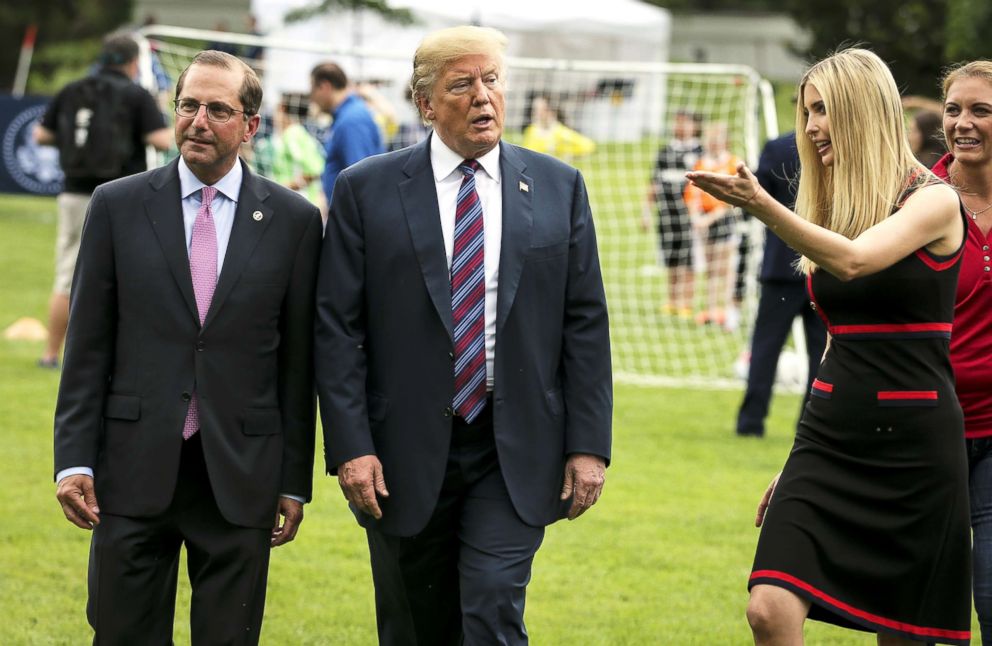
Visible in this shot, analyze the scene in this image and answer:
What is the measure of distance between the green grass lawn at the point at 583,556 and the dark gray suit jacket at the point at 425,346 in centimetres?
186

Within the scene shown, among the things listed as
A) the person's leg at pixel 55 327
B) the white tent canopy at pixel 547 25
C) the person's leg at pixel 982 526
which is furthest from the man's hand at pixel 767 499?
the white tent canopy at pixel 547 25

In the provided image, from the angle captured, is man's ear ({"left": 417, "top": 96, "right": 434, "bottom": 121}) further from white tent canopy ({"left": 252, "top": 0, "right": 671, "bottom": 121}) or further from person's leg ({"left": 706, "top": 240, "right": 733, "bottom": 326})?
white tent canopy ({"left": 252, "top": 0, "right": 671, "bottom": 121})

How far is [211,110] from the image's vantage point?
14.0 ft

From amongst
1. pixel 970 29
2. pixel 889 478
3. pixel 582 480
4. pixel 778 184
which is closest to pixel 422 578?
pixel 582 480

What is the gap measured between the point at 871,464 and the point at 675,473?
17.4ft

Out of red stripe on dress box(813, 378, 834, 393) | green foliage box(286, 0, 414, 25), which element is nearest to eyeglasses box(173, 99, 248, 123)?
red stripe on dress box(813, 378, 834, 393)

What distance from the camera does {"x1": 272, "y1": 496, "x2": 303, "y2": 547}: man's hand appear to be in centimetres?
434

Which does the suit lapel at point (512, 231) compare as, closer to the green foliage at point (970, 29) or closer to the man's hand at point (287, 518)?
the man's hand at point (287, 518)

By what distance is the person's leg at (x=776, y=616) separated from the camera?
4.07 metres

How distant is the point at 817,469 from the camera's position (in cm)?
426

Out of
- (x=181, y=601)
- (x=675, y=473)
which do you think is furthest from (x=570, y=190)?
(x=675, y=473)

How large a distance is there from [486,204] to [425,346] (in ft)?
1.52

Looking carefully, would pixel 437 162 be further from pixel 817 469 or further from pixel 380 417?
pixel 817 469

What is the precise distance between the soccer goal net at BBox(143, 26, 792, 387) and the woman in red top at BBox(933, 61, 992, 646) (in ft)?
27.4
